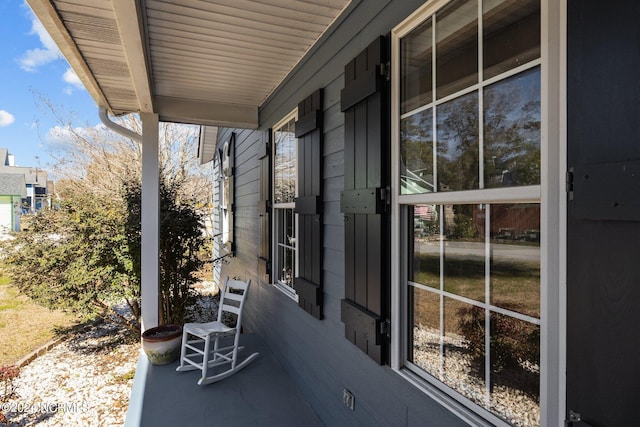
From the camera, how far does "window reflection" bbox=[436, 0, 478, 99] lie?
4.19 ft

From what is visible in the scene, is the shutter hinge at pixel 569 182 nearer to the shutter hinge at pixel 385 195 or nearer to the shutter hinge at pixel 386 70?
the shutter hinge at pixel 385 195

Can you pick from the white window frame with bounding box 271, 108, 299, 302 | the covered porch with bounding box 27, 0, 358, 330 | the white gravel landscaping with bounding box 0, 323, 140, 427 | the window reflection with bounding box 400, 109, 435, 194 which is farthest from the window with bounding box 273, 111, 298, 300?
the white gravel landscaping with bounding box 0, 323, 140, 427

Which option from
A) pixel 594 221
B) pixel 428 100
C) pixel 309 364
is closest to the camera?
pixel 594 221

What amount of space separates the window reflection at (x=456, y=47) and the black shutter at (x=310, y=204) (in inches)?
43.4

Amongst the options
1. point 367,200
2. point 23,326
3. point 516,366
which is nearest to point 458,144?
point 367,200

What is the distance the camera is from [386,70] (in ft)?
5.56

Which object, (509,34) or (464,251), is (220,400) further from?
(509,34)

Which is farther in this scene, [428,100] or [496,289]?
[428,100]

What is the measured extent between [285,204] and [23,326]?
200 inches

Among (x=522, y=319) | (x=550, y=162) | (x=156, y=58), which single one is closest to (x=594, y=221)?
(x=550, y=162)

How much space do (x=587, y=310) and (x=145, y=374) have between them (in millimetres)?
3351

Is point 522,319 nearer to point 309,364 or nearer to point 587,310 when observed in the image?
point 587,310

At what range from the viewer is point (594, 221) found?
33.8 inches

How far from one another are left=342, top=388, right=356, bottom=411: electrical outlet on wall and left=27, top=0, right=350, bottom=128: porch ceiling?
7.23ft
